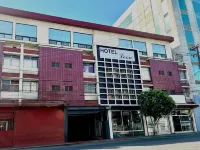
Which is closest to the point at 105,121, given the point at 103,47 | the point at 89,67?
the point at 89,67

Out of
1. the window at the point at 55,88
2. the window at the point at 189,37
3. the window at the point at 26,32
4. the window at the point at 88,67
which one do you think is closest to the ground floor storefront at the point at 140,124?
the window at the point at 88,67

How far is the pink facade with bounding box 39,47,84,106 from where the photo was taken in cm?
2244

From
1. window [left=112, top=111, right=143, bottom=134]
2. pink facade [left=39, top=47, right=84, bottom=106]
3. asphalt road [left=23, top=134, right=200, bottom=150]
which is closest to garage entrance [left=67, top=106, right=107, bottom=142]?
window [left=112, top=111, right=143, bottom=134]

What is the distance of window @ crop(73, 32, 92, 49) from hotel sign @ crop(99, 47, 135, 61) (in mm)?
1968

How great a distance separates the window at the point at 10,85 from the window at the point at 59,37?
632cm

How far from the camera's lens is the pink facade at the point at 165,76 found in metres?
29.4

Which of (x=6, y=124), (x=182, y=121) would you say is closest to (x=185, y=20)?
(x=182, y=121)

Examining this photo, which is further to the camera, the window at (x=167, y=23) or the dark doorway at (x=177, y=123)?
the window at (x=167, y=23)

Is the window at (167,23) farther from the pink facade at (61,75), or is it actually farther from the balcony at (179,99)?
the pink facade at (61,75)

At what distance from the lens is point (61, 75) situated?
23.5 metres

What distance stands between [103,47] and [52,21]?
6.83 metres

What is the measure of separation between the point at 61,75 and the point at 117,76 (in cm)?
678

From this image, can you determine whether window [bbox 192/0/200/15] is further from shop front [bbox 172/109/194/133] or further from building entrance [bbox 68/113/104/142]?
building entrance [bbox 68/113/104/142]

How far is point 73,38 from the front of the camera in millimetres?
26609
